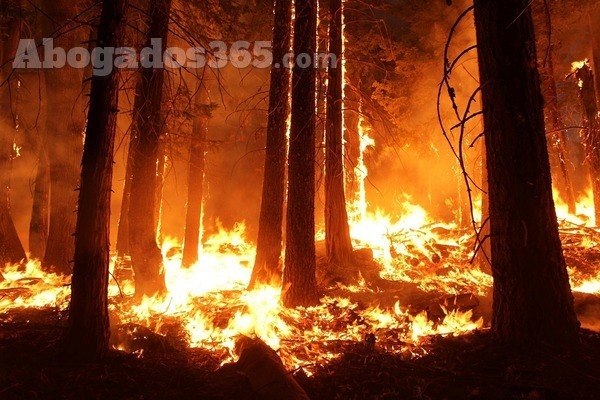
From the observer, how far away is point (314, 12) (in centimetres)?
861

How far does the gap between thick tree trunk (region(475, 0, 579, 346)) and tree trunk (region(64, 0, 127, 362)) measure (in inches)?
180

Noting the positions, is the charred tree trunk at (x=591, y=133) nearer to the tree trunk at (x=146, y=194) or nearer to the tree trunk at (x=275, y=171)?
the tree trunk at (x=275, y=171)

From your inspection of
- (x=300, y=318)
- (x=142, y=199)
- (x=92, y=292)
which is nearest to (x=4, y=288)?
(x=142, y=199)

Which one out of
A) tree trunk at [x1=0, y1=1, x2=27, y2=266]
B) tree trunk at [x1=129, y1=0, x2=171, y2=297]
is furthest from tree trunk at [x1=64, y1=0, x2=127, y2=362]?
tree trunk at [x1=0, y1=1, x2=27, y2=266]

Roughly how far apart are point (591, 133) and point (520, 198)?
1180 centimetres

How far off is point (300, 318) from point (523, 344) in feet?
13.2

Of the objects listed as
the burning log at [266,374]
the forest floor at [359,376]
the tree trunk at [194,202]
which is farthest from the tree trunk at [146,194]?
the tree trunk at [194,202]

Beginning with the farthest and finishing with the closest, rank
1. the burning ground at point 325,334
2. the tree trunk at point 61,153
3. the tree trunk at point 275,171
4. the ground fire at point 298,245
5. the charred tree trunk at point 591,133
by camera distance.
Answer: the charred tree trunk at point 591,133 → the tree trunk at point 61,153 → the tree trunk at point 275,171 → the ground fire at point 298,245 → the burning ground at point 325,334

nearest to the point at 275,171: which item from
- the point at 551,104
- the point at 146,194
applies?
the point at 146,194

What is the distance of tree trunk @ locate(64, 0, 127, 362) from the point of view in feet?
16.5

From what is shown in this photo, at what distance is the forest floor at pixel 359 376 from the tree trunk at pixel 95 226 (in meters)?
0.35

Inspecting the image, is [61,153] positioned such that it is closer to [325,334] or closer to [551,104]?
[325,334]

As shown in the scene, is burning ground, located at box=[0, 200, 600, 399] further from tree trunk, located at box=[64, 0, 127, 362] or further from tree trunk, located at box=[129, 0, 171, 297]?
tree trunk, located at box=[129, 0, 171, 297]

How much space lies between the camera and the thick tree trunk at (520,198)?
4766 millimetres
